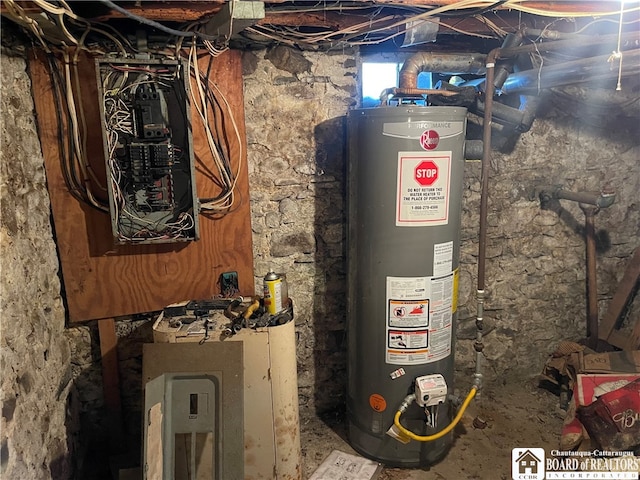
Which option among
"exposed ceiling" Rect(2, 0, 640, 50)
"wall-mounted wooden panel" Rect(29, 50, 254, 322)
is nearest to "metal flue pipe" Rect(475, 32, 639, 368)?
"exposed ceiling" Rect(2, 0, 640, 50)

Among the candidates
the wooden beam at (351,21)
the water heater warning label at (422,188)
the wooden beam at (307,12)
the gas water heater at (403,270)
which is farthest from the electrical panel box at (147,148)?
the water heater warning label at (422,188)

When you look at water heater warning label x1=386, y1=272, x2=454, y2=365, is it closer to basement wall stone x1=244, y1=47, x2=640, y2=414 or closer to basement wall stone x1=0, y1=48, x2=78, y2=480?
basement wall stone x1=244, y1=47, x2=640, y2=414

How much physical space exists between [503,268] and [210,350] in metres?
1.52

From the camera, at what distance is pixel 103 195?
179 centimetres

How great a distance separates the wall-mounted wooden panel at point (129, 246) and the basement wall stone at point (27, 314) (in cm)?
5

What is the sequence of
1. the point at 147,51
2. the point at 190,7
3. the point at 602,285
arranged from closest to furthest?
the point at 190,7, the point at 147,51, the point at 602,285

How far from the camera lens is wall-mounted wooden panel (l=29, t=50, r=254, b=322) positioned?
A: 5.61ft

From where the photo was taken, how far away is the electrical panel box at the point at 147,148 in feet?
5.44

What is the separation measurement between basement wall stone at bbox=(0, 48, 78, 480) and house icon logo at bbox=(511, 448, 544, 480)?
1801 millimetres

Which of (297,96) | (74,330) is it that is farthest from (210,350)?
(297,96)

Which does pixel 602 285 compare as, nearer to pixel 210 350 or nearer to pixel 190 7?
pixel 210 350

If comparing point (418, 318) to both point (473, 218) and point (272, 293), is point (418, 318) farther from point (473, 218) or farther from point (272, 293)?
point (473, 218)

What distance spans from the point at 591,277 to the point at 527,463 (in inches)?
40.1

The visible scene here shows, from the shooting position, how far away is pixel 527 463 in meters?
1.93
